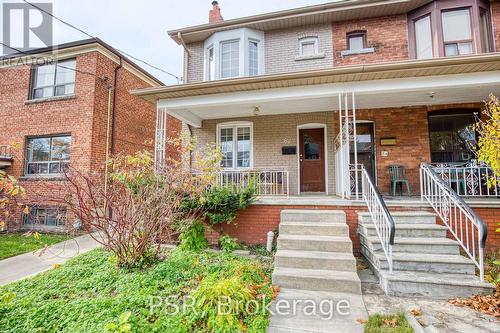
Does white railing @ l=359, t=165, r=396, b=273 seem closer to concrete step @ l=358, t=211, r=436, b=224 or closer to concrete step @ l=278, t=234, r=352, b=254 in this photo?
concrete step @ l=358, t=211, r=436, b=224

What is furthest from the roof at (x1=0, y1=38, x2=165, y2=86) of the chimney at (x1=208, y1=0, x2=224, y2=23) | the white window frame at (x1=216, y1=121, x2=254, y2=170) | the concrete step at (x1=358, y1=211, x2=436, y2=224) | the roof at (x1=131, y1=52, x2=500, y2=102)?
the concrete step at (x1=358, y1=211, x2=436, y2=224)

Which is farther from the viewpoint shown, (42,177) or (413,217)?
(42,177)

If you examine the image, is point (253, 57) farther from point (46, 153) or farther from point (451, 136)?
point (46, 153)

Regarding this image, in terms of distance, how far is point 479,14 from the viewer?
7.13 metres

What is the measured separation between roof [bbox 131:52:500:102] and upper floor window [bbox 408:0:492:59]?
111 inches

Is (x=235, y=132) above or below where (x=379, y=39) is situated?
below

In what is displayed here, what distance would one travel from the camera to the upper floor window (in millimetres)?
7094

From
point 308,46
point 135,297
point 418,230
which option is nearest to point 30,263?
point 135,297

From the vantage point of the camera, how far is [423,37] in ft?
25.2

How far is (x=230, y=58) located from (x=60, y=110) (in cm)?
688

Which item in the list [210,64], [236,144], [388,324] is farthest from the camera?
[210,64]

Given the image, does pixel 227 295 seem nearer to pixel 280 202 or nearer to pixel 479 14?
pixel 280 202

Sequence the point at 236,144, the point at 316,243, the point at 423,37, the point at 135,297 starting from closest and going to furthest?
the point at 135,297 < the point at 316,243 < the point at 423,37 < the point at 236,144

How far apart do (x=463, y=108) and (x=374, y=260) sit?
20.2 feet
